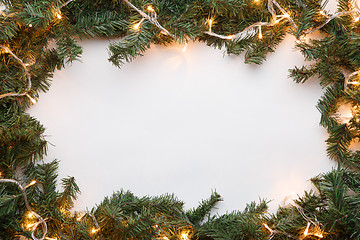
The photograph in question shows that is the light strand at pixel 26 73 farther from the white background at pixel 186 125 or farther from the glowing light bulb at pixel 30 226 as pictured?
the glowing light bulb at pixel 30 226

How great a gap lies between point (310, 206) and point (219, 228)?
0.20m

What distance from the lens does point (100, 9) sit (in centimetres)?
91

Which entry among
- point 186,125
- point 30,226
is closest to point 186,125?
point 186,125

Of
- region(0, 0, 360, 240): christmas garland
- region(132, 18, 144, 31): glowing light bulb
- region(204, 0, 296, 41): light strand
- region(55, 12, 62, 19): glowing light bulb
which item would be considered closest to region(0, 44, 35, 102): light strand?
region(0, 0, 360, 240): christmas garland

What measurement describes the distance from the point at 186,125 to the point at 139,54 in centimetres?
20

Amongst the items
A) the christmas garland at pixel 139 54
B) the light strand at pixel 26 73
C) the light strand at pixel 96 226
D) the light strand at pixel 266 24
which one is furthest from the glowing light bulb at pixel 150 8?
the light strand at pixel 96 226

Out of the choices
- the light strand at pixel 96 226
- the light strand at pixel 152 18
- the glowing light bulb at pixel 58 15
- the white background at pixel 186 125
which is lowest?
the light strand at pixel 96 226

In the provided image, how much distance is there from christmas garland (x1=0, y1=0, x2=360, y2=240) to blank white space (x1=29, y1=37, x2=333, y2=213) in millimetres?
30

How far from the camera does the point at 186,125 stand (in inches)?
35.1

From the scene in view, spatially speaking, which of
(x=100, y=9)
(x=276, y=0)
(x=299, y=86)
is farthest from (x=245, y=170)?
(x=100, y=9)

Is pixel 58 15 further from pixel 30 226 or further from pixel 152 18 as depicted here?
pixel 30 226

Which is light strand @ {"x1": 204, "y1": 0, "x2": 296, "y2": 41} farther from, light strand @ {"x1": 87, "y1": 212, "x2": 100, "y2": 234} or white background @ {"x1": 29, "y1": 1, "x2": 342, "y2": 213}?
light strand @ {"x1": 87, "y1": 212, "x2": 100, "y2": 234}

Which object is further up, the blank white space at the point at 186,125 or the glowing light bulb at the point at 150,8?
the glowing light bulb at the point at 150,8

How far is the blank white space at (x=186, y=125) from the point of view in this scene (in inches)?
34.2
